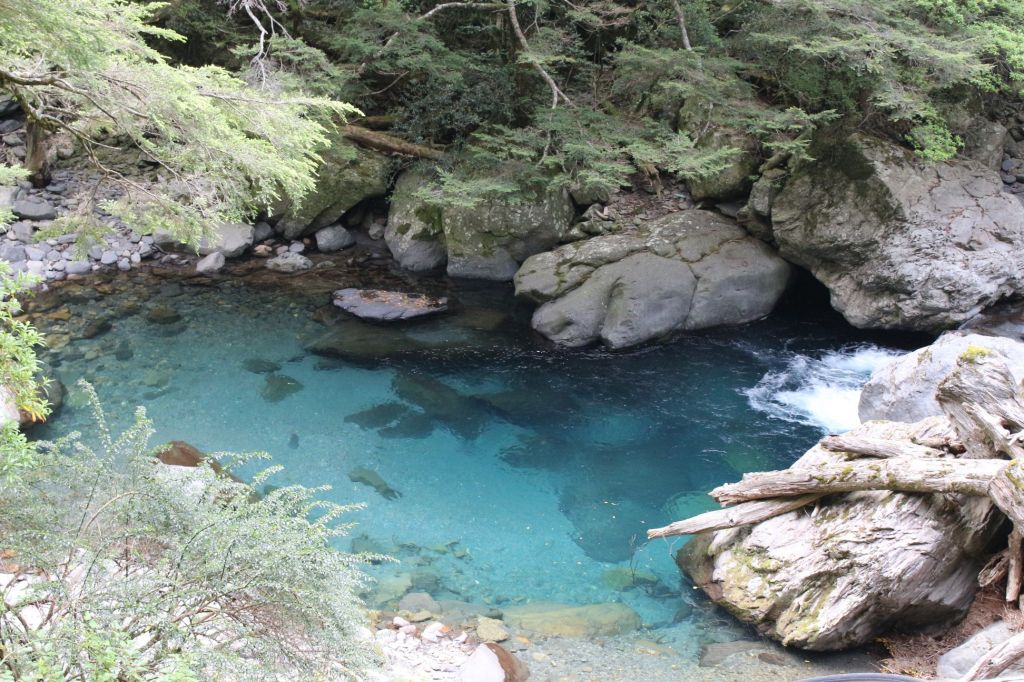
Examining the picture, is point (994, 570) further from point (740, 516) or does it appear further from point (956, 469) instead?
point (740, 516)

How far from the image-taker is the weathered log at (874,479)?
4586mm

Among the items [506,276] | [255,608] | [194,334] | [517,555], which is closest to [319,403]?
[194,334]

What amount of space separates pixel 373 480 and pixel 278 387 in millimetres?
2471

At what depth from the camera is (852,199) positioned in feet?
32.1

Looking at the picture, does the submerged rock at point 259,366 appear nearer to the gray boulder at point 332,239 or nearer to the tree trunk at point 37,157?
the gray boulder at point 332,239

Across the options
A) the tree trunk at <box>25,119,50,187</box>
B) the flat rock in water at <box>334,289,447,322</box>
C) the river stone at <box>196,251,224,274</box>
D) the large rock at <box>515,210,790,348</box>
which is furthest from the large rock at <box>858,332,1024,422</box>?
the tree trunk at <box>25,119,50,187</box>

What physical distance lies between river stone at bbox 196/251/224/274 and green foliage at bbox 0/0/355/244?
604 cm

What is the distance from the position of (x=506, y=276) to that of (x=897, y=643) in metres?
8.46

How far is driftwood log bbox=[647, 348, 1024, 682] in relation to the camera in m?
4.48

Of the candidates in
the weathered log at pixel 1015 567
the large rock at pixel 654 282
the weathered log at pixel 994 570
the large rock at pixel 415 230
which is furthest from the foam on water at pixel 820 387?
the large rock at pixel 415 230

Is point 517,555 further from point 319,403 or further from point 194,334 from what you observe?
point 194,334

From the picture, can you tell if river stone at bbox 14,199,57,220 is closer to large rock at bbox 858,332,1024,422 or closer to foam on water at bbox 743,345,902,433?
foam on water at bbox 743,345,902,433

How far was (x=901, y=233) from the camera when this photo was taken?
9.34 m

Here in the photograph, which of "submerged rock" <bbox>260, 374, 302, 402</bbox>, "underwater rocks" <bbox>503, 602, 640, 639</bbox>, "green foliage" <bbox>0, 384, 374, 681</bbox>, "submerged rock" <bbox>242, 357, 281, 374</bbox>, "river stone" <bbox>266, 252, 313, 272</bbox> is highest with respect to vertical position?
"green foliage" <bbox>0, 384, 374, 681</bbox>
